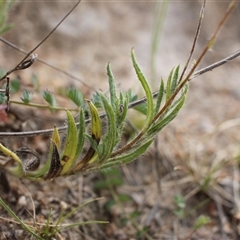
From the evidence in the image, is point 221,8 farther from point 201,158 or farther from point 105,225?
point 105,225

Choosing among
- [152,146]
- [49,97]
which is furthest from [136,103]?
[152,146]

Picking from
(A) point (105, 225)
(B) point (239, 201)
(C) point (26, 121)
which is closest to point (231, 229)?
(B) point (239, 201)

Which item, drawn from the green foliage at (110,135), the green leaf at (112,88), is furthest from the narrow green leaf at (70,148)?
the green leaf at (112,88)

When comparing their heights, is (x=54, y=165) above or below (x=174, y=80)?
below

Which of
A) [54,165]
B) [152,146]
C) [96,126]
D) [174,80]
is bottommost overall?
[152,146]

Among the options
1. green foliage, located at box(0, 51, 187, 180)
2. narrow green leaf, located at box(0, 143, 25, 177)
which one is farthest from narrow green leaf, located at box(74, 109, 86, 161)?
narrow green leaf, located at box(0, 143, 25, 177)

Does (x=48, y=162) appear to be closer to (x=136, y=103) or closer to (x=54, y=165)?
(x=54, y=165)

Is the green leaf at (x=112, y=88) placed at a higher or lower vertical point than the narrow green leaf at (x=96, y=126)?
higher

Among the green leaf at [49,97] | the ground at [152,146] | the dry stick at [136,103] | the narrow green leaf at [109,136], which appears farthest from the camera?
the ground at [152,146]

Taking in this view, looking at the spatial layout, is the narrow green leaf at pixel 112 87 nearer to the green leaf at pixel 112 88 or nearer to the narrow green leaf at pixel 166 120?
the green leaf at pixel 112 88

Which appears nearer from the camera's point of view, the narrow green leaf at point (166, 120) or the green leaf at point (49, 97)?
the narrow green leaf at point (166, 120)

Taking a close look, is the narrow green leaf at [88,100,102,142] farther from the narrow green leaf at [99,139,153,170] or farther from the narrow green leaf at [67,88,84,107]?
the narrow green leaf at [67,88,84,107]
